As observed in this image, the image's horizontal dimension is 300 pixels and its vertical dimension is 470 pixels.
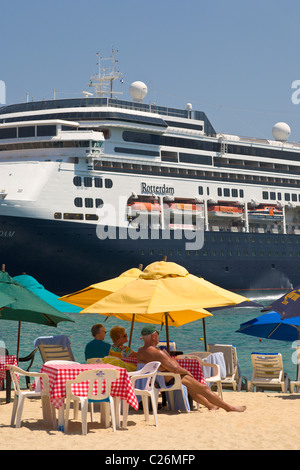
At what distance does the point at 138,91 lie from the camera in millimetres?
39375

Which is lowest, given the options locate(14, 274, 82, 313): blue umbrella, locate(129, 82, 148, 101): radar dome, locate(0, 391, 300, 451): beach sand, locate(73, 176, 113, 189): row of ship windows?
locate(0, 391, 300, 451): beach sand

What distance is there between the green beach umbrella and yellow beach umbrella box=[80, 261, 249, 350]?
0.71m

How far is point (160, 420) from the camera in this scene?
28.3 feet

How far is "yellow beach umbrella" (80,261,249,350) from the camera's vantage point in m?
9.39

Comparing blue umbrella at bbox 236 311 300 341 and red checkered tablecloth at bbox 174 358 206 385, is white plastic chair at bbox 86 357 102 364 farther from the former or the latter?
blue umbrella at bbox 236 311 300 341

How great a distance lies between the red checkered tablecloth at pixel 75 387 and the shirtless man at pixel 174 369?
0.95 metres

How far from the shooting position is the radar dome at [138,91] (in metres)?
39.2

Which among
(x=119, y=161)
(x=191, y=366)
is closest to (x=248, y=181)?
(x=119, y=161)

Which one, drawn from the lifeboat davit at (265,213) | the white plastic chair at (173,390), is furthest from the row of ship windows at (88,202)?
the white plastic chair at (173,390)

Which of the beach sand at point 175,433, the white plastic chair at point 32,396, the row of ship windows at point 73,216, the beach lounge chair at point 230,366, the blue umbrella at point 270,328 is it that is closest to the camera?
the beach sand at point 175,433

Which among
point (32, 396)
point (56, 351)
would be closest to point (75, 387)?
point (32, 396)

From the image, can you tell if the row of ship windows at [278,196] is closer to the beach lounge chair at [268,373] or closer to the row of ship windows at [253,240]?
the row of ship windows at [253,240]

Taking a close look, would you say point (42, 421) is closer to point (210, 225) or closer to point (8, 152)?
point (8, 152)

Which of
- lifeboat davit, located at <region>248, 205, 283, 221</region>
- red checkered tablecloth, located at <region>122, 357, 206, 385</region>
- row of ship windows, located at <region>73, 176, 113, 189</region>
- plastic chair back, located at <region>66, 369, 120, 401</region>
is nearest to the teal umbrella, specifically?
red checkered tablecloth, located at <region>122, 357, 206, 385</region>
